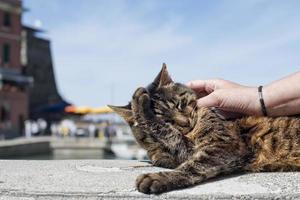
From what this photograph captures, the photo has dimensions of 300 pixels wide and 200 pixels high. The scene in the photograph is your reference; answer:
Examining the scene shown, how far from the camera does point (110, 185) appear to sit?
2191mm

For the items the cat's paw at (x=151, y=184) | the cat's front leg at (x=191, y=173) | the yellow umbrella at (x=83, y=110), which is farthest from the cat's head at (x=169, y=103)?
the yellow umbrella at (x=83, y=110)

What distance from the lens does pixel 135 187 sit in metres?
2.16

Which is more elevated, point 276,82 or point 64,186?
point 276,82

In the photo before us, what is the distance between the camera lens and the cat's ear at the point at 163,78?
9.93 ft

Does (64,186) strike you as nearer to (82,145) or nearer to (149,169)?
(149,169)

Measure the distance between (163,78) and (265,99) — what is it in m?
0.69

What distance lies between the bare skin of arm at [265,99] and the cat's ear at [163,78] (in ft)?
1.18

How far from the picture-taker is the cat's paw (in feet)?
6.95

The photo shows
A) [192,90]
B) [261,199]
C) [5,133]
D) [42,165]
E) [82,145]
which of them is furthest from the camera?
[5,133]

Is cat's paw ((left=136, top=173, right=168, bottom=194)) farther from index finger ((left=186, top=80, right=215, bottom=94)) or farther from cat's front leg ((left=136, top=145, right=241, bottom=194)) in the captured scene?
index finger ((left=186, top=80, right=215, bottom=94))

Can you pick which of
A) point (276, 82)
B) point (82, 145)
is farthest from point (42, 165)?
point (82, 145)

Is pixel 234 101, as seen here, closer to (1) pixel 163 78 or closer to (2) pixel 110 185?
(1) pixel 163 78

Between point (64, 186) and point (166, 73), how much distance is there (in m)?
1.15

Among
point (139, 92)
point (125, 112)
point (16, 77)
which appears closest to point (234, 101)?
point (139, 92)
